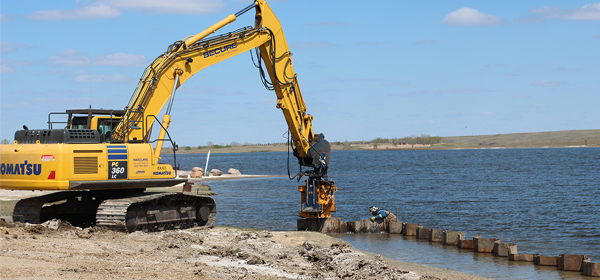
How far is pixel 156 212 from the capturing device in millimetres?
17000

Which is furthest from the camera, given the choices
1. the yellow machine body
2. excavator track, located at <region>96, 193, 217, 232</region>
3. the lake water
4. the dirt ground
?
the lake water

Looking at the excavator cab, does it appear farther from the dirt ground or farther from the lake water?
the lake water

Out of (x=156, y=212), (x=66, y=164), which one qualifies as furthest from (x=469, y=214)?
(x=66, y=164)

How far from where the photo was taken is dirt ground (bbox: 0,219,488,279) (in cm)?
1122

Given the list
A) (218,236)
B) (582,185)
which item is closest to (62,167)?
(218,236)

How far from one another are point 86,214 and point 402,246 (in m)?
10.5

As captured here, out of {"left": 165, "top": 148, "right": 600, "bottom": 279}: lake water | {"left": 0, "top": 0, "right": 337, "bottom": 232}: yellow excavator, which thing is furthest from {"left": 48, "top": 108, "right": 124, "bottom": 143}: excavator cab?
{"left": 165, "top": 148, "right": 600, "bottom": 279}: lake water

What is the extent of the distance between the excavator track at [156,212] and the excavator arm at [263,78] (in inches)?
53.2

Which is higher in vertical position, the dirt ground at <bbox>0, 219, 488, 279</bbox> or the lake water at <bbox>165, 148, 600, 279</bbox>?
the dirt ground at <bbox>0, 219, 488, 279</bbox>

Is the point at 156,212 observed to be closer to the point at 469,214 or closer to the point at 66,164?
the point at 66,164

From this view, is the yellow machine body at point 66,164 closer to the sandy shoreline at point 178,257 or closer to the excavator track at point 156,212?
the excavator track at point 156,212

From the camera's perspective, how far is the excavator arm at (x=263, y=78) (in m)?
16.6

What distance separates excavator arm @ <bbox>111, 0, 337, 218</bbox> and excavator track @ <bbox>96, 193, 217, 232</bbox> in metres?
1.35

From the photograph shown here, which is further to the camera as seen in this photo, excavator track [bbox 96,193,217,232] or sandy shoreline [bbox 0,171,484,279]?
excavator track [bbox 96,193,217,232]
